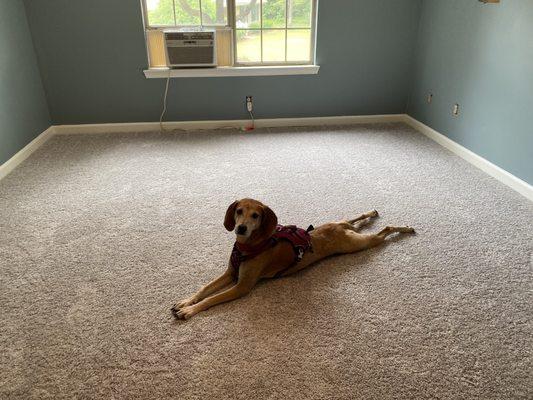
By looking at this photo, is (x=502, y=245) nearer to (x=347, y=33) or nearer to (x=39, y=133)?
(x=347, y=33)

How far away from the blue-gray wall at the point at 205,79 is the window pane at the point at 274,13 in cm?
35

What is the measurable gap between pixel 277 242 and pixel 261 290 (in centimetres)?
22

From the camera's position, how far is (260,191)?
109 inches

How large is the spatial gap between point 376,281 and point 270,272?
1.58ft

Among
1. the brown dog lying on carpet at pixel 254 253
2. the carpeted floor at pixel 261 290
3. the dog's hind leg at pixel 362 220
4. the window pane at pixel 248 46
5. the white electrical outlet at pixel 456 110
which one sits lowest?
the carpeted floor at pixel 261 290

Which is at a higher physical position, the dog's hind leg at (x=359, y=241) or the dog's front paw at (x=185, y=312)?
the dog's hind leg at (x=359, y=241)

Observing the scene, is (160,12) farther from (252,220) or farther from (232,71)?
(252,220)

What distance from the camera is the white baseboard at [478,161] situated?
8.99 feet

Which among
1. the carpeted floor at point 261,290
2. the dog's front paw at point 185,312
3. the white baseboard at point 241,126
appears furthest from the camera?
the white baseboard at point 241,126

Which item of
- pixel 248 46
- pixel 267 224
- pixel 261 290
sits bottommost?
pixel 261 290

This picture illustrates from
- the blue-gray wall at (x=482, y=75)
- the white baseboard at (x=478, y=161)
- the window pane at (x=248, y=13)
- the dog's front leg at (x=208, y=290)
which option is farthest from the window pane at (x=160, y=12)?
the dog's front leg at (x=208, y=290)

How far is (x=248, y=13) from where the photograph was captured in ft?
12.4

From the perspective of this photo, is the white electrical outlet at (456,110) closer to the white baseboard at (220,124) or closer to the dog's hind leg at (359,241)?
the white baseboard at (220,124)

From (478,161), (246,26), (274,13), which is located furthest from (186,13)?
(478,161)
